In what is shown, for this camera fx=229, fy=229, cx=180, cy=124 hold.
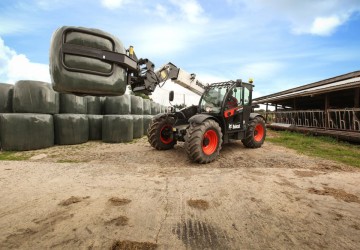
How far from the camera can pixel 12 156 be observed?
253 inches

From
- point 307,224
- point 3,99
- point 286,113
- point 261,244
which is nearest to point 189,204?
point 261,244

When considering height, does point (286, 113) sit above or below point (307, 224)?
above

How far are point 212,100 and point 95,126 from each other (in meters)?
5.08

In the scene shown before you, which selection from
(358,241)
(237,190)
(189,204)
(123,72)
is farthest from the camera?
(237,190)

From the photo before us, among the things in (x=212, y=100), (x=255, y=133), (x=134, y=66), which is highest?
(x=212, y=100)

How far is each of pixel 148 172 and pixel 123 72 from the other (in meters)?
3.14

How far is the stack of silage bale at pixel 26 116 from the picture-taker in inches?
274

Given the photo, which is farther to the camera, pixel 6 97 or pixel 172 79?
pixel 6 97

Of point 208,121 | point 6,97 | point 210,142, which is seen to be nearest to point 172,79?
point 208,121

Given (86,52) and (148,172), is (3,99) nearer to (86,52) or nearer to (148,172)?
(148,172)

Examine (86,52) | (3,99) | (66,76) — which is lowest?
(66,76)

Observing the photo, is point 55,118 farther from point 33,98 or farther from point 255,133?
point 255,133

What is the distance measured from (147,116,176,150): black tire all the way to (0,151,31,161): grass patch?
347 centimetres

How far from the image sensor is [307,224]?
263cm
